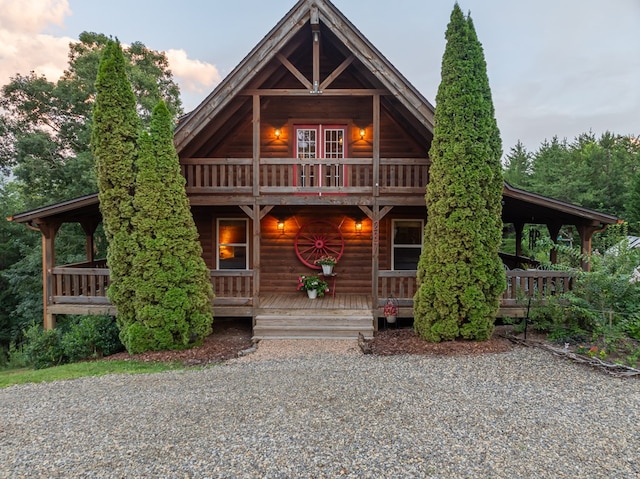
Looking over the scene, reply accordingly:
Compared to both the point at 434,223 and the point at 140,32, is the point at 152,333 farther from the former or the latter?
the point at 140,32

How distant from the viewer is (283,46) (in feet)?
26.0

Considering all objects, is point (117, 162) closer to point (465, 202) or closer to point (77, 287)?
point (77, 287)

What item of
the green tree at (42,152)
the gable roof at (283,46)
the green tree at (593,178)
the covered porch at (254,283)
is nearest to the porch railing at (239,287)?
the covered porch at (254,283)

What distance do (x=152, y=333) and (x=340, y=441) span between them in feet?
16.2

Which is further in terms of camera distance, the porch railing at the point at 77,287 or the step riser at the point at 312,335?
the porch railing at the point at 77,287

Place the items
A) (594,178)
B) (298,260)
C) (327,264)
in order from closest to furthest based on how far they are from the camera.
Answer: (327,264) < (298,260) < (594,178)

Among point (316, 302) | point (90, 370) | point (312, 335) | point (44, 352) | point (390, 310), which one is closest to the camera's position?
point (90, 370)

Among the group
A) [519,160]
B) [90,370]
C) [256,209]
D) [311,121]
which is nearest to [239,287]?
[256,209]

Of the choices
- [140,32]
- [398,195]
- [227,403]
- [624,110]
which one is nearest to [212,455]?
[227,403]

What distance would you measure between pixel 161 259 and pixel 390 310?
5.07 meters

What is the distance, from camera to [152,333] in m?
7.01

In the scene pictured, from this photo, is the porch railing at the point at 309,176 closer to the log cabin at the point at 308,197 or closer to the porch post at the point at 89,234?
the log cabin at the point at 308,197

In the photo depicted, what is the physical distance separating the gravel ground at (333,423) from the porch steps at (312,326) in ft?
5.57

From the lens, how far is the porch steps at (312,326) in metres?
7.64
